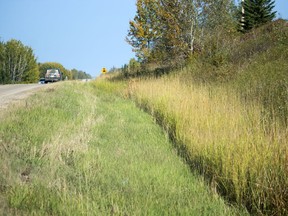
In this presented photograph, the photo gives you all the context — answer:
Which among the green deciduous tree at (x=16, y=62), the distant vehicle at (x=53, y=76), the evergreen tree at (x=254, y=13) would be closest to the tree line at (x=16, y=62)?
the green deciduous tree at (x=16, y=62)

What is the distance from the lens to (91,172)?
14.8 feet

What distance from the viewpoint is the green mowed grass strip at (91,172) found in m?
3.55

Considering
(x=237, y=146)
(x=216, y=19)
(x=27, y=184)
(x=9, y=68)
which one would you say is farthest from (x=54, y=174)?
(x=9, y=68)

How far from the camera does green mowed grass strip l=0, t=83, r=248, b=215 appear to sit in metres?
3.55

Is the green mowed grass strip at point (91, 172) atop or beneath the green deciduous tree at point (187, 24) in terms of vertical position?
beneath

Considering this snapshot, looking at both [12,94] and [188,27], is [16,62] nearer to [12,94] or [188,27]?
[188,27]

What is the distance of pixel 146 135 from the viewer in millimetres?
7062

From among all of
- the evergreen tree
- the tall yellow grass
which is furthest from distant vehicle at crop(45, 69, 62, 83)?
the tall yellow grass

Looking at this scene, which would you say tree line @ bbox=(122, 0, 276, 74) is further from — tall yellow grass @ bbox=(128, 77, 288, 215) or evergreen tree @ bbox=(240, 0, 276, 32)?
evergreen tree @ bbox=(240, 0, 276, 32)

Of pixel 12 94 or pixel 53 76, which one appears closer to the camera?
pixel 12 94

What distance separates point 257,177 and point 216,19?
51.1 ft

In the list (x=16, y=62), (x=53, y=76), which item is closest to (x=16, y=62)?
→ (x=16, y=62)

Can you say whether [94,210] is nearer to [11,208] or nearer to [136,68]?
[11,208]

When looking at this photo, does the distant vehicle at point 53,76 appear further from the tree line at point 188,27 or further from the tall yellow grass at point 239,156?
the tall yellow grass at point 239,156
